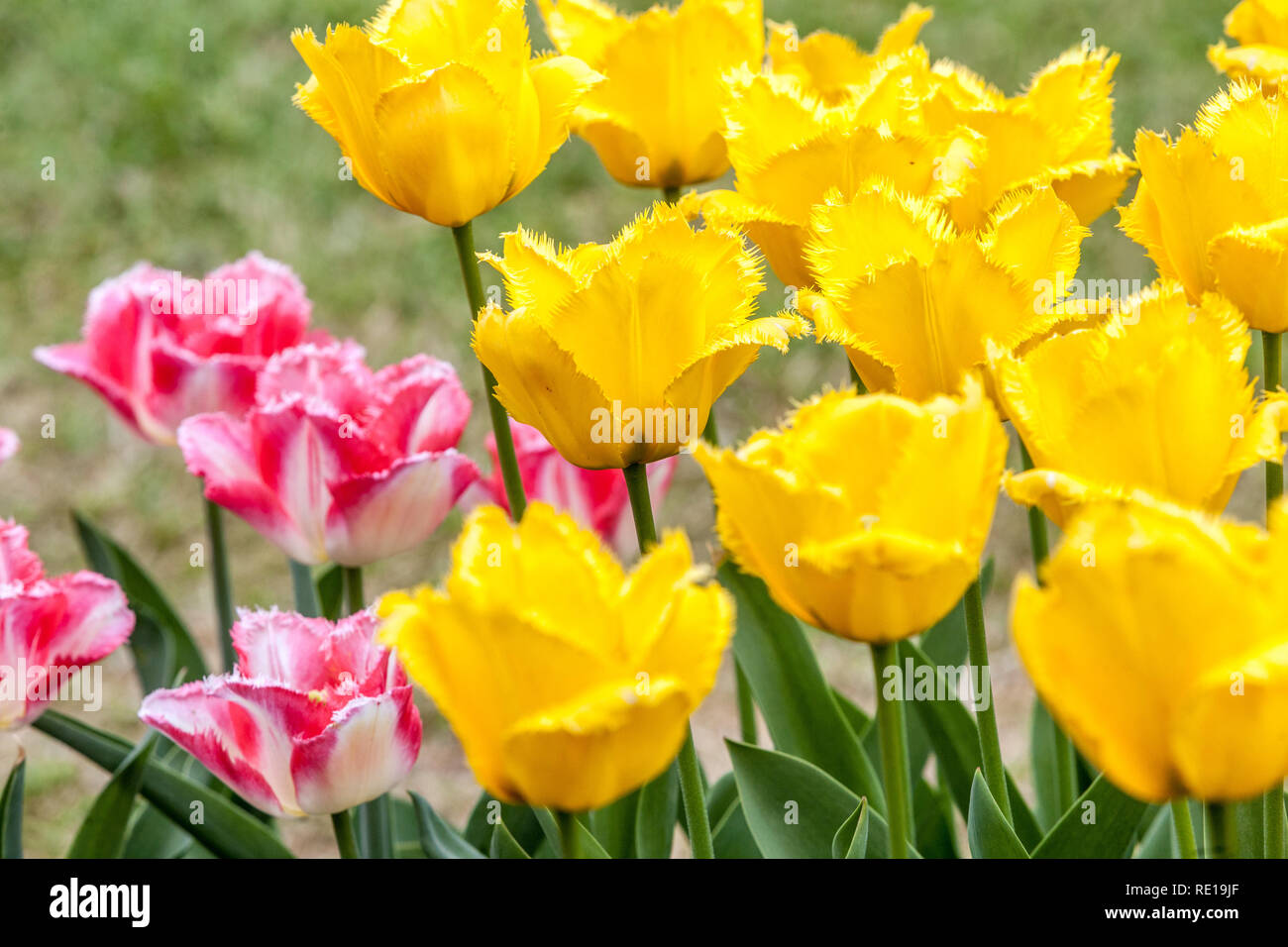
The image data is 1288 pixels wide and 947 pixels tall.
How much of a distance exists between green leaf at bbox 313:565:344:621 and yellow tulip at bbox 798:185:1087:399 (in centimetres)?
53

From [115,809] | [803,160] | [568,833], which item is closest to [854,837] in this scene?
[568,833]

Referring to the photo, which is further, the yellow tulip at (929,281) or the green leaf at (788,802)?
the green leaf at (788,802)

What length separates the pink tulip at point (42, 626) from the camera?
71 cm

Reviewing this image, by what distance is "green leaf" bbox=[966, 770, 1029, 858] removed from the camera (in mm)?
625

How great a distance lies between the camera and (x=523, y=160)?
2.19ft

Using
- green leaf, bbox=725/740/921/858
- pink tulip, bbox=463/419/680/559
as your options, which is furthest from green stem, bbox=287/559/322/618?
green leaf, bbox=725/740/921/858

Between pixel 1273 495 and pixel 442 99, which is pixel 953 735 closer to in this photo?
pixel 1273 495

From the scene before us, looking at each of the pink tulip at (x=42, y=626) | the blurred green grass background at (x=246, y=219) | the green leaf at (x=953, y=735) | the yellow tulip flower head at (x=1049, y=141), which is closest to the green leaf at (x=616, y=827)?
the green leaf at (x=953, y=735)

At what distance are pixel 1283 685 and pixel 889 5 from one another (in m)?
2.75

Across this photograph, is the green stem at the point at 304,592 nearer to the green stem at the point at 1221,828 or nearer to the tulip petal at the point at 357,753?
the tulip petal at the point at 357,753

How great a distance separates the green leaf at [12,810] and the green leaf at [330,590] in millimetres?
224

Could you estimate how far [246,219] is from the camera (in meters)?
2.59

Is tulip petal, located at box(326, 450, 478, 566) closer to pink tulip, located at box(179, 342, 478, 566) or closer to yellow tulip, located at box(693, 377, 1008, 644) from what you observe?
pink tulip, located at box(179, 342, 478, 566)

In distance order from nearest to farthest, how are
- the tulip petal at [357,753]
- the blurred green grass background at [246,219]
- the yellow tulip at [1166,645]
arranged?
the yellow tulip at [1166,645] < the tulip petal at [357,753] < the blurred green grass background at [246,219]
